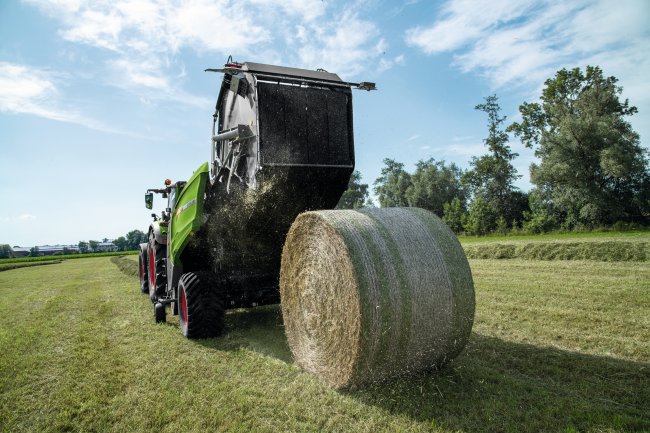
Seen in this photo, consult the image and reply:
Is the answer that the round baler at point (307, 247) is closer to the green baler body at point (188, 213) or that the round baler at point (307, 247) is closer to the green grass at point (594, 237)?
the green baler body at point (188, 213)

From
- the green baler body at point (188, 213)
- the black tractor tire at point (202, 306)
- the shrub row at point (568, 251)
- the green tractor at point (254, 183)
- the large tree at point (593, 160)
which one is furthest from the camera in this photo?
the large tree at point (593, 160)

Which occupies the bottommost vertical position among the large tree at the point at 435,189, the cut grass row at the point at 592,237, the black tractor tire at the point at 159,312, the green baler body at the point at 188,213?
the black tractor tire at the point at 159,312

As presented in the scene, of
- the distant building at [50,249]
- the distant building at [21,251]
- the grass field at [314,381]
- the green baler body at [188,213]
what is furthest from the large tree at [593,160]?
the distant building at [21,251]

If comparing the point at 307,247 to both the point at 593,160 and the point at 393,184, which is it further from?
the point at 393,184

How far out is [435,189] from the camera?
174 feet

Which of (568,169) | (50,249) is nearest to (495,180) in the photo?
(568,169)

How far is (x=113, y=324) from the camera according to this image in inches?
285

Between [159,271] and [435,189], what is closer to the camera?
[159,271]

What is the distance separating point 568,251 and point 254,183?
11.1 metres

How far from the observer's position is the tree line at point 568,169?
2961cm

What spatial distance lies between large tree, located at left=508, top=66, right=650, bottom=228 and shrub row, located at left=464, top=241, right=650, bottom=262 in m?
18.6

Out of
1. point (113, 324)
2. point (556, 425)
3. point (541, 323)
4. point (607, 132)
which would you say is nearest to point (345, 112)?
point (541, 323)

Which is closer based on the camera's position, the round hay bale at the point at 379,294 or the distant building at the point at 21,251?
the round hay bale at the point at 379,294

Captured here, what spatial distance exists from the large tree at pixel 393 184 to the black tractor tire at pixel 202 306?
2051 inches
